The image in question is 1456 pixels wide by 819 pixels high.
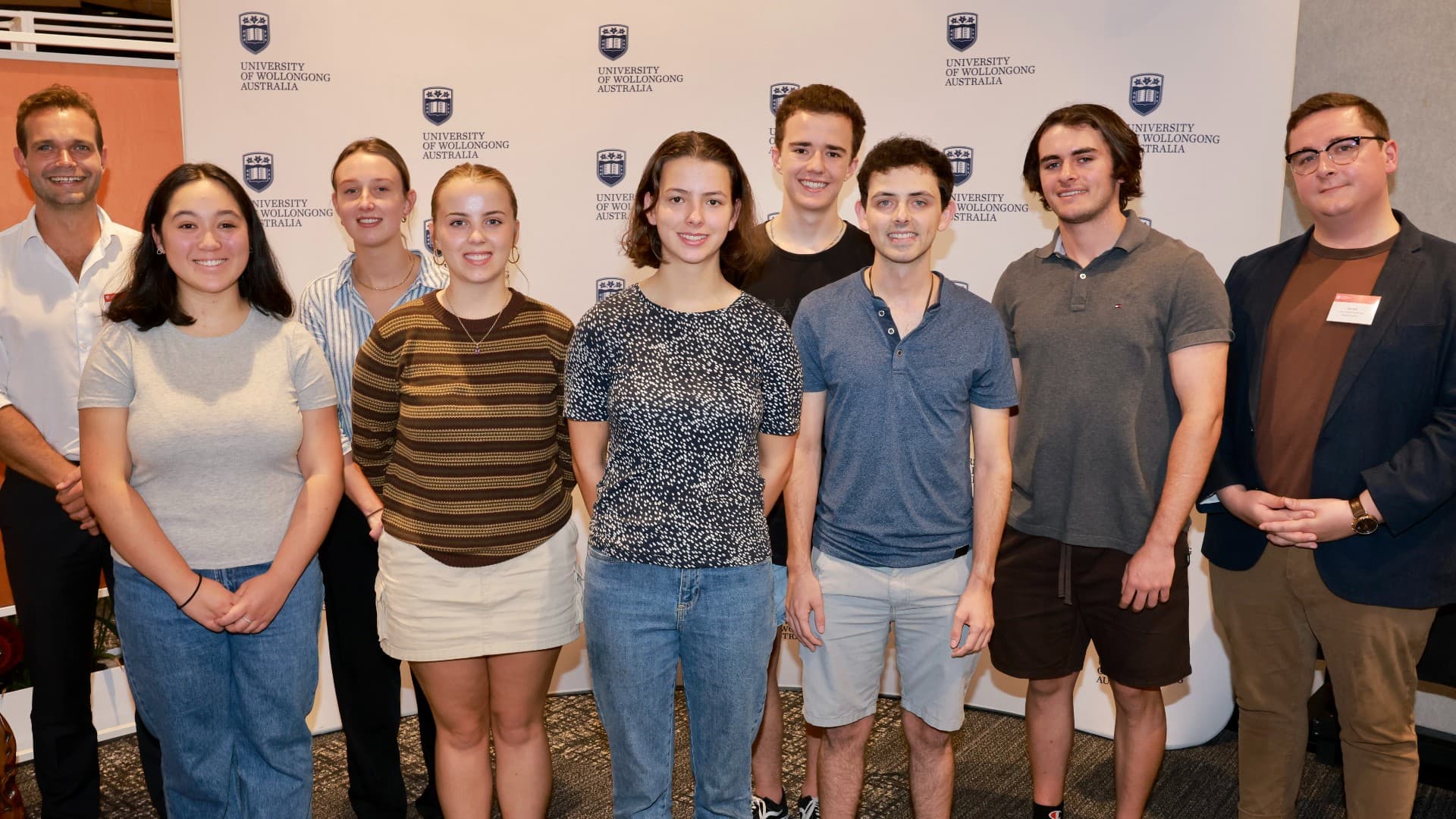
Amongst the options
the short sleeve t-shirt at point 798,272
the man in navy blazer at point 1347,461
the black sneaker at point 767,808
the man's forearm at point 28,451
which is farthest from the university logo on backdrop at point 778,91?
the man's forearm at point 28,451

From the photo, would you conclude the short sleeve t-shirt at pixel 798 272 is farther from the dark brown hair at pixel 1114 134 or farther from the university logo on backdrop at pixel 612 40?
the university logo on backdrop at pixel 612 40

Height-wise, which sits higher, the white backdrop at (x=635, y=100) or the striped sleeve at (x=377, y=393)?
the white backdrop at (x=635, y=100)

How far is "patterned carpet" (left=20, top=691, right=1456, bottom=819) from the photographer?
10.4 ft

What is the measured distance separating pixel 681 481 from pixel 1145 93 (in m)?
2.47

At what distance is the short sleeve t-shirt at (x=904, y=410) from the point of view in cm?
235

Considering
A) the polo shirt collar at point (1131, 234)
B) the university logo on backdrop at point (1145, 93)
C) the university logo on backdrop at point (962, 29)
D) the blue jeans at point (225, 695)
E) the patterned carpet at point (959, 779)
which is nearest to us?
the blue jeans at point (225, 695)

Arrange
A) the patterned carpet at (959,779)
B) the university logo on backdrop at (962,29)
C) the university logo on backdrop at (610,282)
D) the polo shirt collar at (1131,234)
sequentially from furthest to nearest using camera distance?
1. the university logo on backdrop at (610,282)
2. the university logo on backdrop at (962,29)
3. the patterned carpet at (959,779)
4. the polo shirt collar at (1131,234)

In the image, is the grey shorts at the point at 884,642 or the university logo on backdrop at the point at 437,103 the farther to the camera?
the university logo on backdrop at the point at 437,103

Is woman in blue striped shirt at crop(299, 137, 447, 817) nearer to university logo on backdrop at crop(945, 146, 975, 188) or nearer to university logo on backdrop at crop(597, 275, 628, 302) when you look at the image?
university logo on backdrop at crop(597, 275, 628, 302)

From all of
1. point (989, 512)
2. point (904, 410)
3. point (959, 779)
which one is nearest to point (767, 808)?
point (959, 779)

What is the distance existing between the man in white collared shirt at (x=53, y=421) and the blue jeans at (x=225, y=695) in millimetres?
785

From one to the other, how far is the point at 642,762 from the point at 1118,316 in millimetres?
1513

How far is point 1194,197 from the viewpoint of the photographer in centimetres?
356

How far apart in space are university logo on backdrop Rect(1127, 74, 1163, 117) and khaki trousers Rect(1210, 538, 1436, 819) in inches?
67.4
